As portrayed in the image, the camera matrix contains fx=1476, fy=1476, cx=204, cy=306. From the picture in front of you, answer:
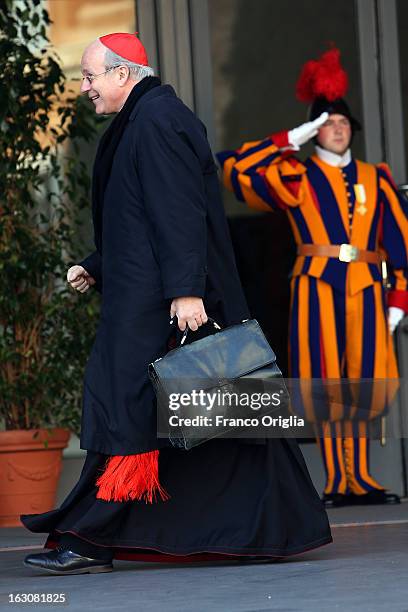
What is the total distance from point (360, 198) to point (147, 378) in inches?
93.1

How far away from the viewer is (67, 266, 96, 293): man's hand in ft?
13.8

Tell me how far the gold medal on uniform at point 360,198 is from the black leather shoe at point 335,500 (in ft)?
3.77

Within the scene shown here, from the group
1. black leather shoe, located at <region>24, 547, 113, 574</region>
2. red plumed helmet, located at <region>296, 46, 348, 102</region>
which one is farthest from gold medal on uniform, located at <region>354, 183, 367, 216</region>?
A: black leather shoe, located at <region>24, 547, 113, 574</region>

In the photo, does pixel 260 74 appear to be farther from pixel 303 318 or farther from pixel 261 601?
pixel 261 601

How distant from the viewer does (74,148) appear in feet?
20.4

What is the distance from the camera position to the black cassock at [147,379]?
3898 mm

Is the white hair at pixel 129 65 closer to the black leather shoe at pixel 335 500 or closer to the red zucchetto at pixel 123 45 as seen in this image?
the red zucchetto at pixel 123 45

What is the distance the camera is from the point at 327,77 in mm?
6066

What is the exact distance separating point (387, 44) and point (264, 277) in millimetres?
1160

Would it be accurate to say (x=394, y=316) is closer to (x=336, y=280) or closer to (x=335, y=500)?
(x=336, y=280)

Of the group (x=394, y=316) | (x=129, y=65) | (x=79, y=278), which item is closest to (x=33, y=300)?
(x=394, y=316)

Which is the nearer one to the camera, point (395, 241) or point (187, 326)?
point (187, 326)

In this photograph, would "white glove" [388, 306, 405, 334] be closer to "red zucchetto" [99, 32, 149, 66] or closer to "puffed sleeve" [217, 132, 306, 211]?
"puffed sleeve" [217, 132, 306, 211]

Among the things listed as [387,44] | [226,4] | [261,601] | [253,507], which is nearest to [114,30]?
[226,4]
